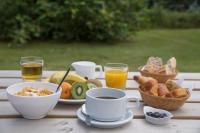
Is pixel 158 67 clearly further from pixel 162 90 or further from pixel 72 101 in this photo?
pixel 72 101

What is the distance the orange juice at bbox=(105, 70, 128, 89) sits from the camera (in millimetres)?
1686

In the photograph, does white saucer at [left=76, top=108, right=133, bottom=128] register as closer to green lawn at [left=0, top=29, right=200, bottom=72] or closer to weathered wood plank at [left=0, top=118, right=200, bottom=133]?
weathered wood plank at [left=0, top=118, right=200, bottom=133]

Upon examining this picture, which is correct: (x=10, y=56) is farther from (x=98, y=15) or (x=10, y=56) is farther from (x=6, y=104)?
(x=6, y=104)

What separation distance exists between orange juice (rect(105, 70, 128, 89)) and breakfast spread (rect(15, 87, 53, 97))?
367 millimetres

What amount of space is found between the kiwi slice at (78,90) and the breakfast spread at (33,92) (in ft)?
0.36

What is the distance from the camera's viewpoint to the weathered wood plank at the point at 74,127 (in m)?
1.24

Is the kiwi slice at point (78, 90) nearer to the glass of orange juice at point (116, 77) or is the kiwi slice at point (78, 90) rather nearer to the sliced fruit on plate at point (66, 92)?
the sliced fruit on plate at point (66, 92)

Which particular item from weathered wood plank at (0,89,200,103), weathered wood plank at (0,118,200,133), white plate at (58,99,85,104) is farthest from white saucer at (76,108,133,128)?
weathered wood plank at (0,89,200,103)

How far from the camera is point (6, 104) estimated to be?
1.46 m

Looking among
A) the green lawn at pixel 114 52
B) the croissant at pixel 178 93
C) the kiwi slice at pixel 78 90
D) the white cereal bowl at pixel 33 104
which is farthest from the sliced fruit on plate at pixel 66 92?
the green lawn at pixel 114 52

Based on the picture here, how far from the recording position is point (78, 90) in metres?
1.49

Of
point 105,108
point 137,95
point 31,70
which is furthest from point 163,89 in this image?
point 31,70

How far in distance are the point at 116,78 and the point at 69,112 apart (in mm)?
355

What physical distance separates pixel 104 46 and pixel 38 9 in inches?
42.7
